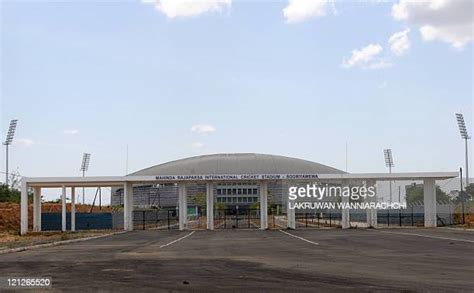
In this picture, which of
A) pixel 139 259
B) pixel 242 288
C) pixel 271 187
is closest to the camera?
pixel 242 288

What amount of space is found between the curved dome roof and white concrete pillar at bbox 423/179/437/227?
75316mm

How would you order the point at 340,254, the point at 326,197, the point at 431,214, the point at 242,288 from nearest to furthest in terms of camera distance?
the point at 242,288 < the point at 340,254 < the point at 431,214 < the point at 326,197

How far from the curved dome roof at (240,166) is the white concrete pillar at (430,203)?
7532 cm

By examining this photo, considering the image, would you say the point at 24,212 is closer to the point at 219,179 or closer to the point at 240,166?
the point at 219,179

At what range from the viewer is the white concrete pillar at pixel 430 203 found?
55281mm

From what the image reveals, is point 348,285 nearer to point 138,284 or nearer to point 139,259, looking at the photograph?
point 138,284

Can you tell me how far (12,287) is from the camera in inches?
537

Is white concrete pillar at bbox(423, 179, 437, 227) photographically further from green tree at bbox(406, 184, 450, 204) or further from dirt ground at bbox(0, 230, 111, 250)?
green tree at bbox(406, 184, 450, 204)

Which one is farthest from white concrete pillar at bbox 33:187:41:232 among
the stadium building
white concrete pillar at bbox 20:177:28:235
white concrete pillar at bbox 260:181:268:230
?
the stadium building

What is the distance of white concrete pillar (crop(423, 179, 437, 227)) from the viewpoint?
55.3 meters

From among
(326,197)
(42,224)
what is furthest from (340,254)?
(326,197)

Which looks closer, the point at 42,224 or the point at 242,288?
the point at 242,288

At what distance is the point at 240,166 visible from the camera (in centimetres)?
13488

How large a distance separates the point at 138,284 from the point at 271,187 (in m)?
121
